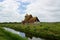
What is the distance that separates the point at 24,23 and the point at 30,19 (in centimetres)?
459

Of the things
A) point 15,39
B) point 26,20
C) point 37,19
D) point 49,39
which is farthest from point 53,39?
point 26,20

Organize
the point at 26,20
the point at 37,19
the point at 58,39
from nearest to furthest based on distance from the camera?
1. the point at 58,39
2. the point at 37,19
3. the point at 26,20

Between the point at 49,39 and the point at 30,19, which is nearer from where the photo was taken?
the point at 49,39

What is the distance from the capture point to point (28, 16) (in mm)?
84125

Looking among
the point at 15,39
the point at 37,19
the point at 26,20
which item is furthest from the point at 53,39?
the point at 26,20

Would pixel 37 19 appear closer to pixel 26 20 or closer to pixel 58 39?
pixel 26 20

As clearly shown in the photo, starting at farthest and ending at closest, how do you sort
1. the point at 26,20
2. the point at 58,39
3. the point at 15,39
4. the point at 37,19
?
1. the point at 26,20
2. the point at 37,19
3. the point at 58,39
4. the point at 15,39

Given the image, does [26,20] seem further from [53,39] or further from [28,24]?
[53,39]

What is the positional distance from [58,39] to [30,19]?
43.7 m

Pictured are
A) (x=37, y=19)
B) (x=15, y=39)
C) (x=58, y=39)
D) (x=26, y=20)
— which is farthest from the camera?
(x=26, y=20)

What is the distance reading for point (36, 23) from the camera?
258ft

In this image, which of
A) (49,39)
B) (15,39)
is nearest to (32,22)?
(49,39)

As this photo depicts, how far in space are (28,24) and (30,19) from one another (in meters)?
4.68

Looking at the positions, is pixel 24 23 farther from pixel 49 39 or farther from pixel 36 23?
pixel 49 39
